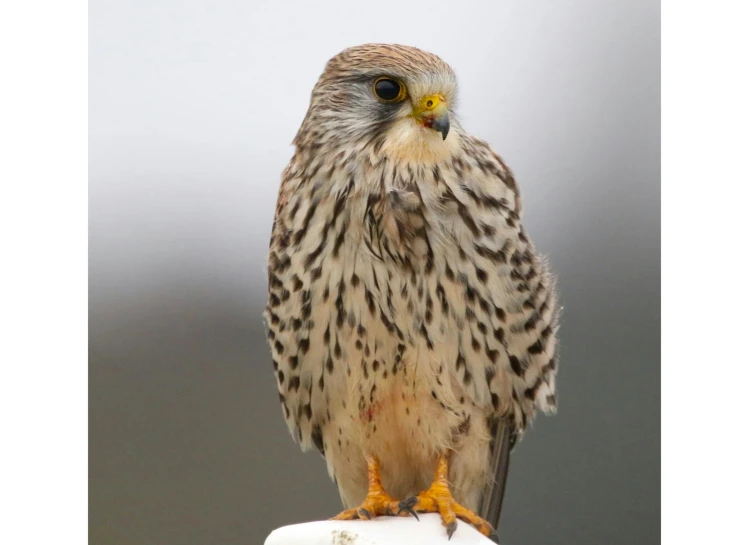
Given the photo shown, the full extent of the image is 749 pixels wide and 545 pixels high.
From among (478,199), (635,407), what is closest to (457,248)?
(478,199)

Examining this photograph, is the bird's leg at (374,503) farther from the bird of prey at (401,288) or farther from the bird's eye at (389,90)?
the bird's eye at (389,90)

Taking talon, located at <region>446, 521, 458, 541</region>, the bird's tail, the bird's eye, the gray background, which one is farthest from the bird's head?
talon, located at <region>446, 521, 458, 541</region>

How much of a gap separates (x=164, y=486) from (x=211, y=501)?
12cm

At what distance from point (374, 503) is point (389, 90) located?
0.79 meters

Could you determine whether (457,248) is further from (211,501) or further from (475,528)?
(211,501)

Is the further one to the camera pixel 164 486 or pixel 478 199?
pixel 164 486

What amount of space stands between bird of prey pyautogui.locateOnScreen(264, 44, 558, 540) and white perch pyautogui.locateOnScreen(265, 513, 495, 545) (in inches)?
1.4

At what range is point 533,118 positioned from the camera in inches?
85.4

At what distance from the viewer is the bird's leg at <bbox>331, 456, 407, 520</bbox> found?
72.3 inches

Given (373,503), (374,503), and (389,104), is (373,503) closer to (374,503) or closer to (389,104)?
(374,503)

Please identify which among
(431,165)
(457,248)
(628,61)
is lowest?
(457,248)

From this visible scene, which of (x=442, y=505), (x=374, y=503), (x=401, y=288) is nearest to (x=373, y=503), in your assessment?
(x=374, y=503)

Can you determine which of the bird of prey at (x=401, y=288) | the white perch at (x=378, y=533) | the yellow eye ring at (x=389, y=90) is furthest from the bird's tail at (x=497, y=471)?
the yellow eye ring at (x=389, y=90)

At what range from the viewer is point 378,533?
5.61ft
